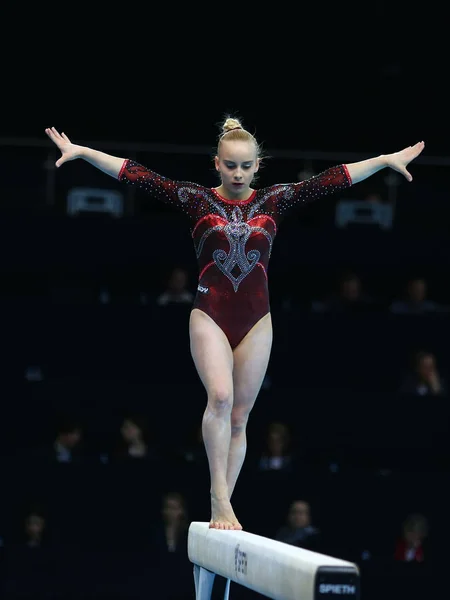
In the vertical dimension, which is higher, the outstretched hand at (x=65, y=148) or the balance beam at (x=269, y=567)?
the outstretched hand at (x=65, y=148)

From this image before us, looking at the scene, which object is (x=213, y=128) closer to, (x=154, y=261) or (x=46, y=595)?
(x=154, y=261)

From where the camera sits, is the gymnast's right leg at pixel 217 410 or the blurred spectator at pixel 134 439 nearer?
the gymnast's right leg at pixel 217 410

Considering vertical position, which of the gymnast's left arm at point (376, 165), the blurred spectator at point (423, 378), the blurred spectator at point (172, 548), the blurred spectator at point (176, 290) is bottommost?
the blurred spectator at point (172, 548)

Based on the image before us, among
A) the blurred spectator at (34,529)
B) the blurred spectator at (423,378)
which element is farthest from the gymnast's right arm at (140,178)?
the blurred spectator at (423,378)

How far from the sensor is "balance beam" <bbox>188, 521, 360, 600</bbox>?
12.3ft

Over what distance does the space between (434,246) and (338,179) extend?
16.2ft

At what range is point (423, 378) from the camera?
939cm

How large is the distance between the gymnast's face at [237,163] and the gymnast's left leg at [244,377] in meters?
0.68

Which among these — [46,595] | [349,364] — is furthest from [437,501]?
[46,595]

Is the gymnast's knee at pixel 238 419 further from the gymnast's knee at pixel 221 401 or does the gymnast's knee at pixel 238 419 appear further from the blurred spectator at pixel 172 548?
the blurred spectator at pixel 172 548

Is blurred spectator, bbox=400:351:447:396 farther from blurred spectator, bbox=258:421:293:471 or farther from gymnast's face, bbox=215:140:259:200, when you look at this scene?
gymnast's face, bbox=215:140:259:200

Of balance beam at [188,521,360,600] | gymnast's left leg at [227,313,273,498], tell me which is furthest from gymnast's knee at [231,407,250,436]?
balance beam at [188,521,360,600]

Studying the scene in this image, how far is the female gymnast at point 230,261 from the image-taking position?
5.41 meters

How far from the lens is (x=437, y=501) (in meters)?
8.87
